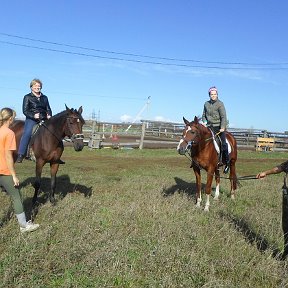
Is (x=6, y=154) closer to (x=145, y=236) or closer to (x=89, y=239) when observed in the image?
(x=89, y=239)

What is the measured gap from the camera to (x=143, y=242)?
5957 millimetres

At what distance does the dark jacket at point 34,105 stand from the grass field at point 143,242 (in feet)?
6.78

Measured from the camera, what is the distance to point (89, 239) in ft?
19.6

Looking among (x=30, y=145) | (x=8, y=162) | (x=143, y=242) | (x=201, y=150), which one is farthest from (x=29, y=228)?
→ (x=201, y=150)

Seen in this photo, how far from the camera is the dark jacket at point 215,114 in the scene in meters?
10.3

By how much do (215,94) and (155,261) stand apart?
6.04 m

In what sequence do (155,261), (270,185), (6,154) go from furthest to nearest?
1. (270,185)
2. (6,154)
3. (155,261)

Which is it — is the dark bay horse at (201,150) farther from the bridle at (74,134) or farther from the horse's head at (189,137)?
the bridle at (74,134)

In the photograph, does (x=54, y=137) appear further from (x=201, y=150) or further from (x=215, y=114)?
(x=215, y=114)

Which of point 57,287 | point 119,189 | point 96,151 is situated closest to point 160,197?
point 119,189

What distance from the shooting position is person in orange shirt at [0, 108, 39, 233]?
6125mm

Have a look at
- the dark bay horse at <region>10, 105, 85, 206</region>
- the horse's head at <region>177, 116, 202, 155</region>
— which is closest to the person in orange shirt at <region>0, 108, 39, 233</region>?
the dark bay horse at <region>10, 105, 85, 206</region>

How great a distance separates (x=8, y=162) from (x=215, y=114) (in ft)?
19.9

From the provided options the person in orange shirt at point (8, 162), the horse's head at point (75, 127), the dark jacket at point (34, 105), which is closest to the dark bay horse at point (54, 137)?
the horse's head at point (75, 127)
